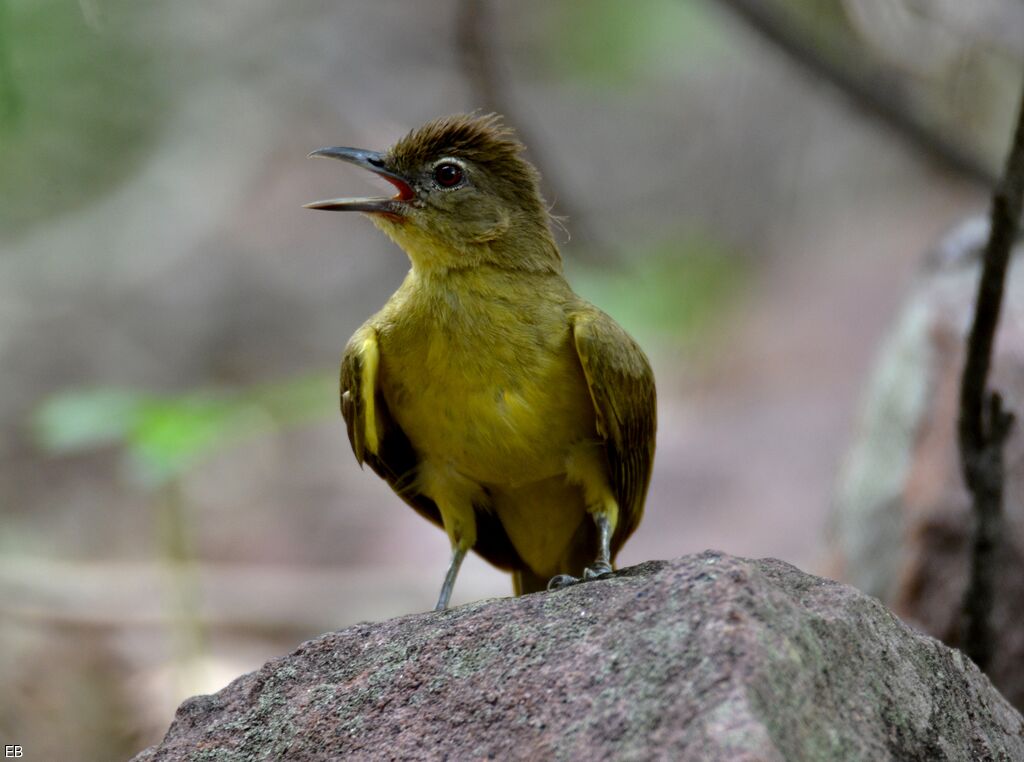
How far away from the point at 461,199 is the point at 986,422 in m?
2.15

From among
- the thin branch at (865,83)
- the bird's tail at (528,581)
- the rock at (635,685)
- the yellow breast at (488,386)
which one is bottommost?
the rock at (635,685)

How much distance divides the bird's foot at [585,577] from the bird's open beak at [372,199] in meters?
1.43

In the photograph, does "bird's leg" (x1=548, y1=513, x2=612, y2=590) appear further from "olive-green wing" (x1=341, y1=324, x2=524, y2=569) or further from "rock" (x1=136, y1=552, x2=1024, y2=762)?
"rock" (x1=136, y1=552, x2=1024, y2=762)

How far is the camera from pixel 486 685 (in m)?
3.02

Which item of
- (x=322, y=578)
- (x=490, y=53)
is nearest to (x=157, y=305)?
(x=322, y=578)

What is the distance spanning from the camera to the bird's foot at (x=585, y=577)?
3.78 metres

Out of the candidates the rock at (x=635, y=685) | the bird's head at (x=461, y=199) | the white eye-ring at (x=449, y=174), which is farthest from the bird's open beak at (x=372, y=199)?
the rock at (x=635, y=685)

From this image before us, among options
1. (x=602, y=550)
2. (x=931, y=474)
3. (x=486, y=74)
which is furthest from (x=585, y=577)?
(x=486, y=74)

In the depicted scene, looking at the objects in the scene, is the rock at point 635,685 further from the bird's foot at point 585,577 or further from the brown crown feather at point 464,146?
the brown crown feather at point 464,146

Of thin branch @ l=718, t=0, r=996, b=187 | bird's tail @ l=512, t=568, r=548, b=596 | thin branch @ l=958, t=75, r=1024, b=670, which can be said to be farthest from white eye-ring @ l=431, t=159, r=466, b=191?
thin branch @ l=718, t=0, r=996, b=187

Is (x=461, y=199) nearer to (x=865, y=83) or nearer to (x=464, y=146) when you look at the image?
(x=464, y=146)

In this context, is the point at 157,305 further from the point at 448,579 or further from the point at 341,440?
the point at 448,579

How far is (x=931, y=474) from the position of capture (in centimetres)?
607

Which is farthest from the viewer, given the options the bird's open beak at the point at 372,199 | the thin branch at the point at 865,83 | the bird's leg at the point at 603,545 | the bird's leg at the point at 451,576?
the thin branch at the point at 865,83
